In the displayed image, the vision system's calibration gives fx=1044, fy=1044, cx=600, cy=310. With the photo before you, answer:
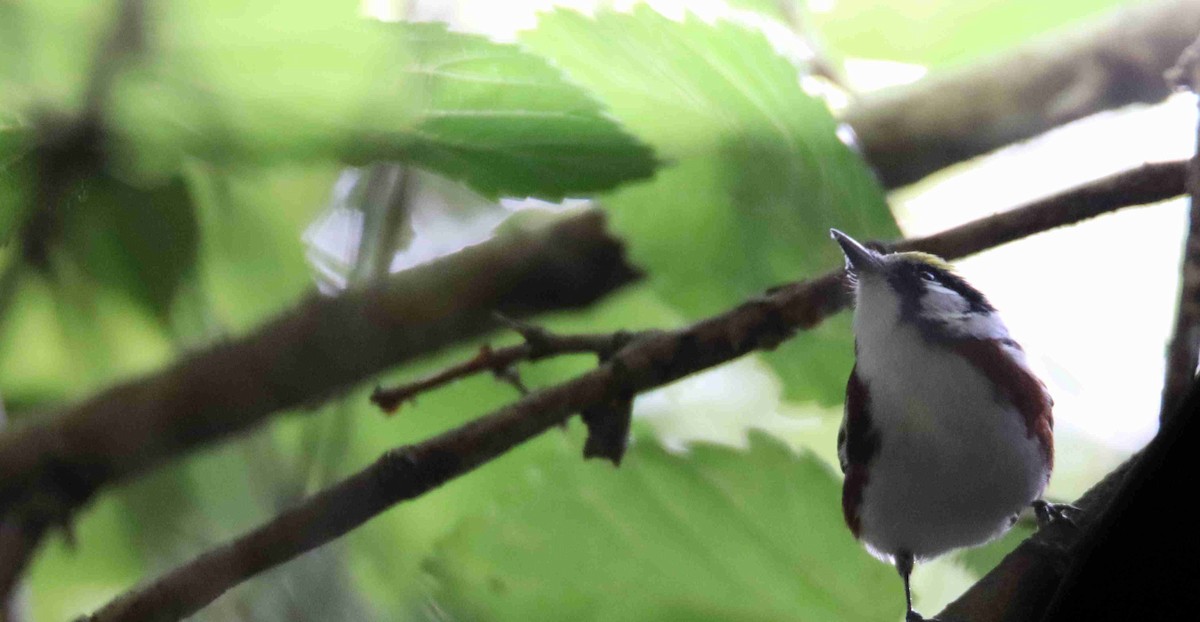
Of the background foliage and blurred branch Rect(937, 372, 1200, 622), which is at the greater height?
blurred branch Rect(937, 372, 1200, 622)

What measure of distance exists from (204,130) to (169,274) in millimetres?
67

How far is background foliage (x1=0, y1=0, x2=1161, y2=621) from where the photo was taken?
355 millimetres

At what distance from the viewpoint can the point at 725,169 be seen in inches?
15.6

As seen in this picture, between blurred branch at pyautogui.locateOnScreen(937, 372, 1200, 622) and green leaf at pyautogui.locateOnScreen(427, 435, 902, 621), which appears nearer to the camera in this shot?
blurred branch at pyautogui.locateOnScreen(937, 372, 1200, 622)

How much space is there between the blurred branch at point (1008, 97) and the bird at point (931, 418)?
5 cm

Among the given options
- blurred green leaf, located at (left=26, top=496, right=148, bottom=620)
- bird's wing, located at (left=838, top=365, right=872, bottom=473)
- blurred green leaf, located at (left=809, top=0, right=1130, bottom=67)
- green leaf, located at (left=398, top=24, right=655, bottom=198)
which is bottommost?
blurred green leaf, located at (left=26, top=496, right=148, bottom=620)

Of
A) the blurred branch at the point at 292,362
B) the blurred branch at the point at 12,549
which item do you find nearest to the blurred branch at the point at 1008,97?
the blurred branch at the point at 292,362

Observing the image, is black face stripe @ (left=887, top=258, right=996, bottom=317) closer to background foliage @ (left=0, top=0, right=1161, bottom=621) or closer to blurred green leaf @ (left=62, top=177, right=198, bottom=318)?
background foliage @ (left=0, top=0, right=1161, bottom=621)

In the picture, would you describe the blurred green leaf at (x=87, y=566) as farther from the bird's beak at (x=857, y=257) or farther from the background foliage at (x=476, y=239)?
the bird's beak at (x=857, y=257)

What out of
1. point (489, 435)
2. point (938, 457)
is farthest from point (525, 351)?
A: point (938, 457)

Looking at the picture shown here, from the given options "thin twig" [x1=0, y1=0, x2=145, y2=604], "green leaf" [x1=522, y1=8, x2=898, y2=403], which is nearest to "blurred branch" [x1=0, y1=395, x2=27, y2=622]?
"thin twig" [x1=0, y1=0, x2=145, y2=604]

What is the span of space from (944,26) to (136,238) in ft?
1.06

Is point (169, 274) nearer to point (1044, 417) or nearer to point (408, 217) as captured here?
point (408, 217)

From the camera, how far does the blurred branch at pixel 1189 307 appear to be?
23 cm
